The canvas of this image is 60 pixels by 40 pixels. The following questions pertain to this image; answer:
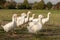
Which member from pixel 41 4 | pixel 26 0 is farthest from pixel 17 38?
pixel 26 0

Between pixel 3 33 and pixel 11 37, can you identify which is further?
pixel 3 33

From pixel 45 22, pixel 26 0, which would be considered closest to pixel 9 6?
pixel 26 0

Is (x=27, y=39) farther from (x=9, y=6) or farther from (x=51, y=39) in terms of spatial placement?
(x=9, y=6)

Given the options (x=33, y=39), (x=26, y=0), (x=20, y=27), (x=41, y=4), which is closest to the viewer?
(x=33, y=39)

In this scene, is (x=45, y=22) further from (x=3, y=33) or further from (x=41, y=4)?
(x=41, y=4)

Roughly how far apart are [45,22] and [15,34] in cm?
421

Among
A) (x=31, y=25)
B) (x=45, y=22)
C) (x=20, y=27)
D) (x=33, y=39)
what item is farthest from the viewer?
(x=45, y=22)

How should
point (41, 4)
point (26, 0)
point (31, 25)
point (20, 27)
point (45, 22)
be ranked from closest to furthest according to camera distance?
point (31, 25), point (20, 27), point (45, 22), point (41, 4), point (26, 0)

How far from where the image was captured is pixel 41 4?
37.6 meters

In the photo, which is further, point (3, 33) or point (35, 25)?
point (3, 33)

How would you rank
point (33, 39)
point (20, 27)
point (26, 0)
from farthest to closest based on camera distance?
1. point (26, 0)
2. point (20, 27)
3. point (33, 39)

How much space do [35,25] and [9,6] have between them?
26591 mm

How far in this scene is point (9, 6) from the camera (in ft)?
125

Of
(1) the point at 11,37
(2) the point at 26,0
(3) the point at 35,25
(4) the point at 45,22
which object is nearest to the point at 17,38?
(1) the point at 11,37
